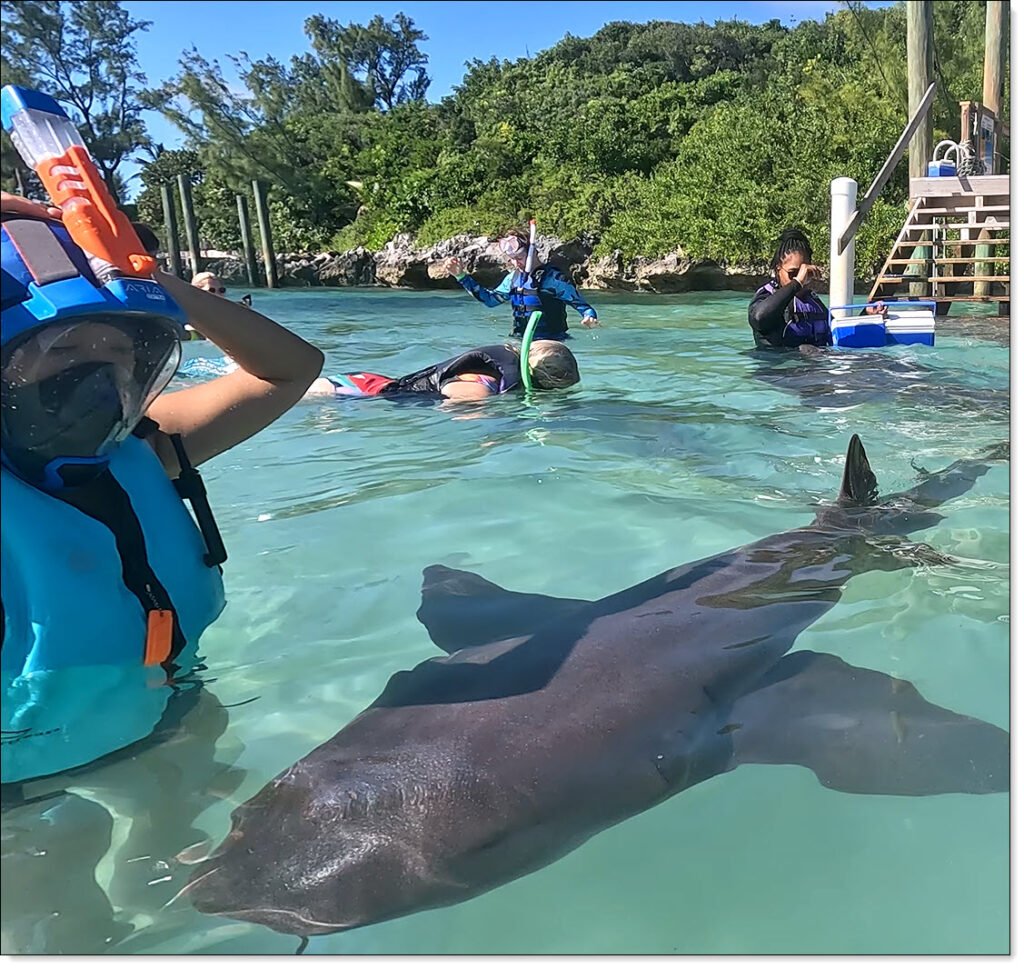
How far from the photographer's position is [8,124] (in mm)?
1896

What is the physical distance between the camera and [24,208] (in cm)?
194

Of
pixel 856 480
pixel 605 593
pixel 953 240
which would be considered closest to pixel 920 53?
pixel 953 240

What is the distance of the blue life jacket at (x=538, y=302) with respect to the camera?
10.3 metres

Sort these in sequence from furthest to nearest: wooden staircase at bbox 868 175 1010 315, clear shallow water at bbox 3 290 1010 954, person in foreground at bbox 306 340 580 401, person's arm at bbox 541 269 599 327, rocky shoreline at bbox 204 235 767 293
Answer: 1. rocky shoreline at bbox 204 235 767 293
2. wooden staircase at bbox 868 175 1010 315
3. person's arm at bbox 541 269 599 327
4. person in foreground at bbox 306 340 580 401
5. clear shallow water at bbox 3 290 1010 954

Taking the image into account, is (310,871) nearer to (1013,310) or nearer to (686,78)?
(1013,310)

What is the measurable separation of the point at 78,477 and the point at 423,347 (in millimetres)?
11571

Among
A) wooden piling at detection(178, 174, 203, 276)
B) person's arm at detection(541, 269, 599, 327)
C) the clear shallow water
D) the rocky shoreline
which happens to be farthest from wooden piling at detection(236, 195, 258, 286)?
the clear shallow water

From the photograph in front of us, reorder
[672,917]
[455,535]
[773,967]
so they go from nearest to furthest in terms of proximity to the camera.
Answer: [773,967], [672,917], [455,535]

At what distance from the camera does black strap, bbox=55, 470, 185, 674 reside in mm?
2270

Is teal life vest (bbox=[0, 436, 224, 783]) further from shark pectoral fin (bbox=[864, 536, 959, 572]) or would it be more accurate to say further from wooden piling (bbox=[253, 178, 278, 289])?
wooden piling (bbox=[253, 178, 278, 289])

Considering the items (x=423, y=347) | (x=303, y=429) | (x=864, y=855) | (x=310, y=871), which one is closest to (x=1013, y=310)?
(x=864, y=855)

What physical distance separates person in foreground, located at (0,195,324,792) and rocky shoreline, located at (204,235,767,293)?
15795 mm

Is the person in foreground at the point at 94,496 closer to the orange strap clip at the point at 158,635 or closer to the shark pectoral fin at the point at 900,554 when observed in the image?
the orange strap clip at the point at 158,635

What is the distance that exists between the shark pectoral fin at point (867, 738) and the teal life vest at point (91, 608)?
1.50m
